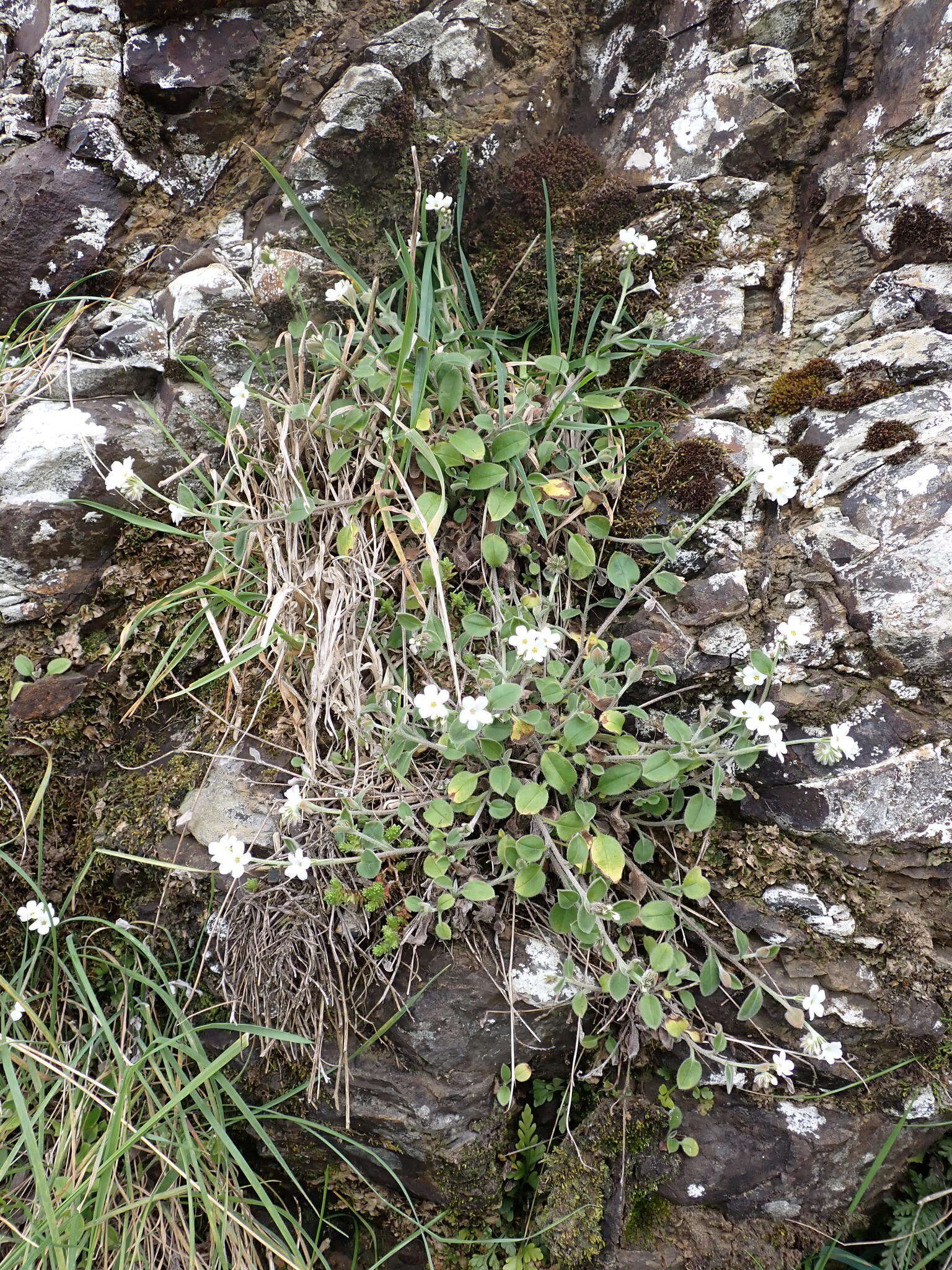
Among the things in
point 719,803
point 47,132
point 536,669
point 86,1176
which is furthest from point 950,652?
point 47,132

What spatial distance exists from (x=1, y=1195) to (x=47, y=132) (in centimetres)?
359

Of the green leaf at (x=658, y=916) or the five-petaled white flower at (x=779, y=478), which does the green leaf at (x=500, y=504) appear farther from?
the green leaf at (x=658, y=916)

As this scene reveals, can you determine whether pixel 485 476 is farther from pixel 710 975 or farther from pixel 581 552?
pixel 710 975

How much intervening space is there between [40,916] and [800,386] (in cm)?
281

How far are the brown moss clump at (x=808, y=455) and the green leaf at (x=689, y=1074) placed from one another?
167 centimetres

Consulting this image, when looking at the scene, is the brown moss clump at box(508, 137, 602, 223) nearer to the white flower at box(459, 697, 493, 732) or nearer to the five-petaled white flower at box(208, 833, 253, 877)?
the white flower at box(459, 697, 493, 732)

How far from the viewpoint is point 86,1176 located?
6.66 ft

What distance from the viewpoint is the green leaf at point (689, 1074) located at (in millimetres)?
1896

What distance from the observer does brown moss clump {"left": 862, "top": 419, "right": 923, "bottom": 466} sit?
2.08 meters

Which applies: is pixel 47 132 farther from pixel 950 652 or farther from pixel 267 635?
pixel 950 652

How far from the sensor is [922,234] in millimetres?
2256

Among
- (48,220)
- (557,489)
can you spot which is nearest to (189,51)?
(48,220)

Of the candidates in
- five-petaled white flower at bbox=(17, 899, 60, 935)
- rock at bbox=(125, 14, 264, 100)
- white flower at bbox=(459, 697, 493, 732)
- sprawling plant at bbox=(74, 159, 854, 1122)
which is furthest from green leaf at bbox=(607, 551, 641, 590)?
rock at bbox=(125, 14, 264, 100)

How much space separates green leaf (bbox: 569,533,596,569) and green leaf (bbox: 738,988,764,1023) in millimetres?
1224
